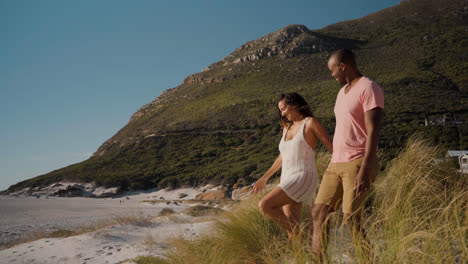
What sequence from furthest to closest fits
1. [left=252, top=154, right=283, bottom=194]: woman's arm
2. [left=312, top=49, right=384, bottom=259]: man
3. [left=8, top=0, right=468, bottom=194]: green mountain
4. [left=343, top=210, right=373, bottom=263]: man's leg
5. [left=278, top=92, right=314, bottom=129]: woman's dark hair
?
[left=8, top=0, right=468, bottom=194]: green mountain
[left=252, top=154, right=283, bottom=194]: woman's arm
[left=278, top=92, right=314, bottom=129]: woman's dark hair
[left=312, top=49, right=384, bottom=259]: man
[left=343, top=210, right=373, bottom=263]: man's leg

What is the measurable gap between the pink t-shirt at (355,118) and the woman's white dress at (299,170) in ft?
1.29

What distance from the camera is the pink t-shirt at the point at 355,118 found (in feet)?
6.63

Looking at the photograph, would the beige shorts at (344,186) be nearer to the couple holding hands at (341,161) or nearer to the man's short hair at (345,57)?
the couple holding hands at (341,161)

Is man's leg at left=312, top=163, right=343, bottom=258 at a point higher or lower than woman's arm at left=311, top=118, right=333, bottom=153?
lower

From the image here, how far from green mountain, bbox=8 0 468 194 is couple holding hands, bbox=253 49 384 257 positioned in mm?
13293

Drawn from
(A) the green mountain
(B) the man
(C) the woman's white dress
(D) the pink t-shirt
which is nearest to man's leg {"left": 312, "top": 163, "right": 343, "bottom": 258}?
(B) the man

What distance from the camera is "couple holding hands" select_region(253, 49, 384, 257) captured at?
78.7 inches

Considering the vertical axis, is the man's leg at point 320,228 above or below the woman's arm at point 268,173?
below

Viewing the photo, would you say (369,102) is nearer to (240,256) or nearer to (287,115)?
(287,115)

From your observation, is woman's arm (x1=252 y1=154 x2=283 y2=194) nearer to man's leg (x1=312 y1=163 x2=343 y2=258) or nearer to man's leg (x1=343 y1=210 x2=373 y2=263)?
man's leg (x1=312 y1=163 x2=343 y2=258)

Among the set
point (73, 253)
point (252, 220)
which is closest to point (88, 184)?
point (73, 253)

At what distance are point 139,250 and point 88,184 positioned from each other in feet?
97.2

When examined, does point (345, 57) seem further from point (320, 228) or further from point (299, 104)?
point (320, 228)

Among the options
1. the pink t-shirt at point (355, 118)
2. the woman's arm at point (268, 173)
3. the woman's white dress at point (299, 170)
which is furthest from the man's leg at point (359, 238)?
the woman's arm at point (268, 173)
